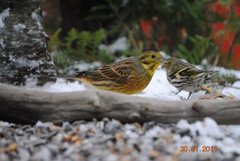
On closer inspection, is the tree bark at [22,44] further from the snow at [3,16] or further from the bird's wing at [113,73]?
the bird's wing at [113,73]

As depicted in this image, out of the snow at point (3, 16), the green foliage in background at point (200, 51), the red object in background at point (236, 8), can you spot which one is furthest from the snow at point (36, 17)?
the red object in background at point (236, 8)

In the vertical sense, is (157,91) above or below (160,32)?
below

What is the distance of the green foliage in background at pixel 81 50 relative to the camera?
6.81 meters

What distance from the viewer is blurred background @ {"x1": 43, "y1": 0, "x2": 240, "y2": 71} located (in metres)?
7.12

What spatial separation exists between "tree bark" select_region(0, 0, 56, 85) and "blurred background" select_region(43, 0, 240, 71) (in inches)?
65.1

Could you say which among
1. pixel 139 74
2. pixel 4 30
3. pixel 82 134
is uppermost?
pixel 4 30

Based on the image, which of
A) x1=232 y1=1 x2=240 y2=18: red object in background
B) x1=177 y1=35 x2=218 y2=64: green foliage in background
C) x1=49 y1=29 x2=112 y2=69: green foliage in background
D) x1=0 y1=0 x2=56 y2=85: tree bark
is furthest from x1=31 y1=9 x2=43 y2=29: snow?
x1=232 y1=1 x2=240 y2=18: red object in background

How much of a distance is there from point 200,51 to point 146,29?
134 centimetres

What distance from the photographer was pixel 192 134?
355cm

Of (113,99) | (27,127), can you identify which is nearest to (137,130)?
(113,99)

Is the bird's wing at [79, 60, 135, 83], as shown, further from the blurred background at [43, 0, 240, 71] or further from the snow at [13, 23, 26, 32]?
the blurred background at [43, 0, 240, 71]

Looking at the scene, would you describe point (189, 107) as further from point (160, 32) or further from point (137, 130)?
point (160, 32)

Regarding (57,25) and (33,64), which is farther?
(57,25)

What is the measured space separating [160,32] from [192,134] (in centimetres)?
465
